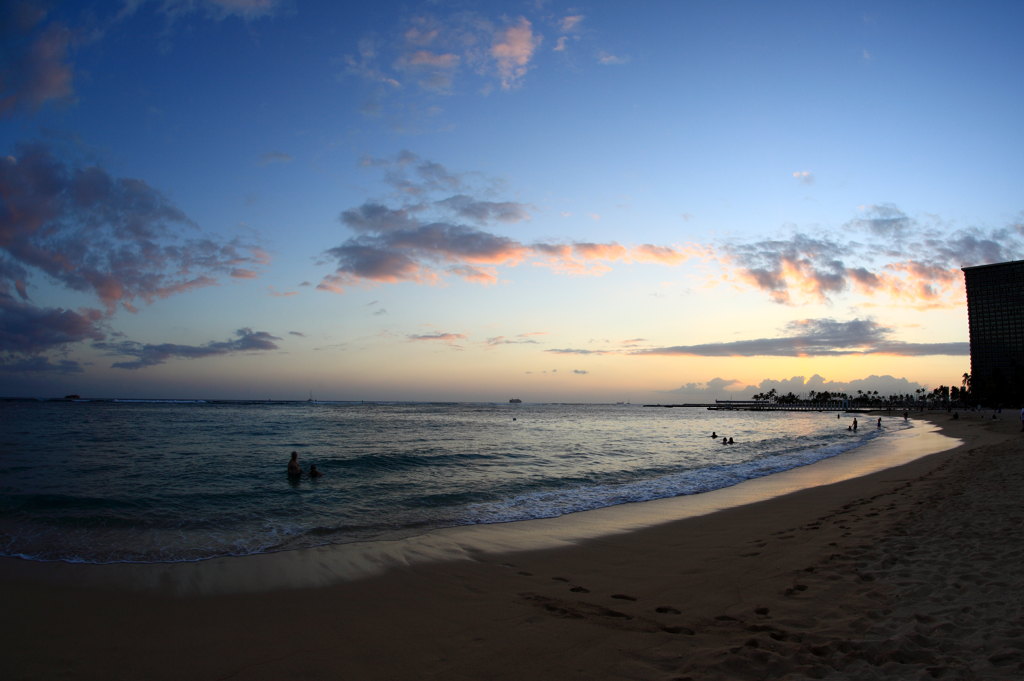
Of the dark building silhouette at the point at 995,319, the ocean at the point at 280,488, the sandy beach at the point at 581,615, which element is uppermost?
the dark building silhouette at the point at 995,319

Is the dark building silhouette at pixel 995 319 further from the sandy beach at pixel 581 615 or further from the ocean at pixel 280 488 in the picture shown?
the sandy beach at pixel 581 615

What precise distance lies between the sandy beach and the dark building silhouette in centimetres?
18704

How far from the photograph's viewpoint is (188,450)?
25.4 metres

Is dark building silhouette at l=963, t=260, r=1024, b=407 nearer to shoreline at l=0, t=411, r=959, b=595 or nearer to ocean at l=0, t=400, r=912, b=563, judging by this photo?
ocean at l=0, t=400, r=912, b=563

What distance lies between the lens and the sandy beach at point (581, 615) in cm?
468

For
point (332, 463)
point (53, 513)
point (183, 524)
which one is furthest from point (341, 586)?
point (332, 463)

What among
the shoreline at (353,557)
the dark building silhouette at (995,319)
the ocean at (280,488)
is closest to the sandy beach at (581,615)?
the shoreline at (353,557)

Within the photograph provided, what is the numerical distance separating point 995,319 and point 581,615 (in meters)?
211

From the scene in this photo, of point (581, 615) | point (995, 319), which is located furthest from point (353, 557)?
point (995, 319)

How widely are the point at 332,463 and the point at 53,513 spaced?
1078 centimetres

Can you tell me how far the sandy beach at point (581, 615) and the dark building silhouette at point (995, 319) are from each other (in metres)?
187

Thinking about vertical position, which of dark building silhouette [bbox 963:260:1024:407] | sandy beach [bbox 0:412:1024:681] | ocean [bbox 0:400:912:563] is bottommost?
ocean [bbox 0:400:912:563]

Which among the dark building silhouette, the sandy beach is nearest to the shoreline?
the sandy beach

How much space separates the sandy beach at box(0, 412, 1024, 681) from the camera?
4.68m
